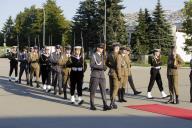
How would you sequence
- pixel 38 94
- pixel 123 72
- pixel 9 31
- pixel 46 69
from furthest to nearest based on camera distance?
pixel 9 31 < pixel 46 69 < pixel 38 94 < pixel 123 72

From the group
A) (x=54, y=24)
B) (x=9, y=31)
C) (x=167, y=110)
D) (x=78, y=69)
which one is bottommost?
(x=167, y=110)

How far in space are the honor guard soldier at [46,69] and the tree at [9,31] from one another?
98542 millimetres

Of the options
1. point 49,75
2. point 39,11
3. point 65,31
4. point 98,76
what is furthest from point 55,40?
point 98,76

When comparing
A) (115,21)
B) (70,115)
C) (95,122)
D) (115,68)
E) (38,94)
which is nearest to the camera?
(95,122)

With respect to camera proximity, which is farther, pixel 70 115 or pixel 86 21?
pixel 86 21

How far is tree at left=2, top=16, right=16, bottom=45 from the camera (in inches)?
4696

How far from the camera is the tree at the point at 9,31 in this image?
391 feet

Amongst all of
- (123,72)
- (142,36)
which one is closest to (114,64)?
(123,72)

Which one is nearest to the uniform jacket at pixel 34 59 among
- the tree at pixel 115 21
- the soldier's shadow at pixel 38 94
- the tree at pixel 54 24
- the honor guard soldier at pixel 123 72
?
the soldier's shadow at pixel 38 94

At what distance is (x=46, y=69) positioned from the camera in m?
19.0

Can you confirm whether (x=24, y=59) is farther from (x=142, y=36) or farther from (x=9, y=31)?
(x=9, y=31)

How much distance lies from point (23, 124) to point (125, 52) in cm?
599

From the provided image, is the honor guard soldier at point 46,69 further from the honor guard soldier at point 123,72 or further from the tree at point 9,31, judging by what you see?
the tree at point 9,31

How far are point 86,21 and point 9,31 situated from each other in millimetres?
52447
